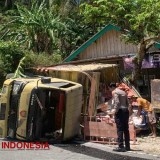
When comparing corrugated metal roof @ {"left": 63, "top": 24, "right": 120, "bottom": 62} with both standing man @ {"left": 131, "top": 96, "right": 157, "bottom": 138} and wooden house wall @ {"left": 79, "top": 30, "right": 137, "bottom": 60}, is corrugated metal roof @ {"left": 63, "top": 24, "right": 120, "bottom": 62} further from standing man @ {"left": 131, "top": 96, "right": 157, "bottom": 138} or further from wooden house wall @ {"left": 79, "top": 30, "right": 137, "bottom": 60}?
standing man @ {"left": 131, "top": 96, "right": 157, "bottom": 138}

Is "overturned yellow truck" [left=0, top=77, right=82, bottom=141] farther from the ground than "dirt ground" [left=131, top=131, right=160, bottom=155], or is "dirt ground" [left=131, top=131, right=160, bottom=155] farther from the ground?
"overturned yellow truck" [left=0, top=77, right=82, bottom=141]

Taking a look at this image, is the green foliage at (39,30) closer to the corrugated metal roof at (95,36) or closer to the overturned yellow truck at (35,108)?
the corrugated metal roof at (95,36)

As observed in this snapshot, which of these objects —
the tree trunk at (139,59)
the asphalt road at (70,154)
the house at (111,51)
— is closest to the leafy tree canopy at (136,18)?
the tree trunk at (139,59)

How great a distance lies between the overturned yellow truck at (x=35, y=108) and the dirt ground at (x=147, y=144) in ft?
5.70

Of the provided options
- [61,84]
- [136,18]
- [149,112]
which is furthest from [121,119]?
[136,18]

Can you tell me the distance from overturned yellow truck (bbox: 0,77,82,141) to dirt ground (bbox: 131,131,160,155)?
5.70ft

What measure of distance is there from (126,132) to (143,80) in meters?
5.84

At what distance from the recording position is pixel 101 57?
15.3 meters

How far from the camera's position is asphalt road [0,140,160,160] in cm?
786

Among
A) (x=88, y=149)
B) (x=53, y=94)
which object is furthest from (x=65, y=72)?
(x=88, y=149)

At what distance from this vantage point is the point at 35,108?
9406 mm

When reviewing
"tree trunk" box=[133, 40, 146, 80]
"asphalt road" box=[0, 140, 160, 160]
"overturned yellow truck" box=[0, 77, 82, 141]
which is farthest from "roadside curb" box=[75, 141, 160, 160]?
"tree trunk" box=[133, 40, 146, 80]

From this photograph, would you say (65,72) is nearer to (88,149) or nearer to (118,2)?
(118,2)

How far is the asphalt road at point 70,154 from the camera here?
7859mm
